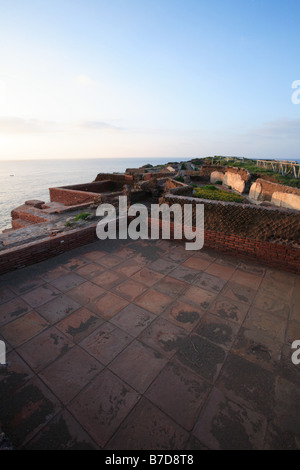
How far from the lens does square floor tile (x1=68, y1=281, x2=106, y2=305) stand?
3850 millimetres

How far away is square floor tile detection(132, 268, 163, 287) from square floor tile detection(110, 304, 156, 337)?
0.80 metres

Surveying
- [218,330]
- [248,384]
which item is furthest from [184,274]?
[248,384]

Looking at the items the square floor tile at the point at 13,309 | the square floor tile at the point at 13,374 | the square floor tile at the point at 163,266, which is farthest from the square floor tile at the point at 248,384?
the square floor tile at the point at 13,309

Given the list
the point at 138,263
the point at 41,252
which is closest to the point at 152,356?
the point at 138,263

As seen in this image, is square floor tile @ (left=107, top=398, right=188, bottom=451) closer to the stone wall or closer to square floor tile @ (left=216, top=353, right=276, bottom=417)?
square floor tile @ (left=216, top=353, right=276, bottom=417)

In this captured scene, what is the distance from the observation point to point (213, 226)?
5844mm

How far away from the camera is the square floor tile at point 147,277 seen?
443cm

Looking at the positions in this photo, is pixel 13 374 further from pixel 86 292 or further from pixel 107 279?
pixel 107 279

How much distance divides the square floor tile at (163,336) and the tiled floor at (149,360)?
0.06 feet

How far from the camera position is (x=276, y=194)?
14.8 metres

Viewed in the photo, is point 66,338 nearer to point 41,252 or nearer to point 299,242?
point 41,252
